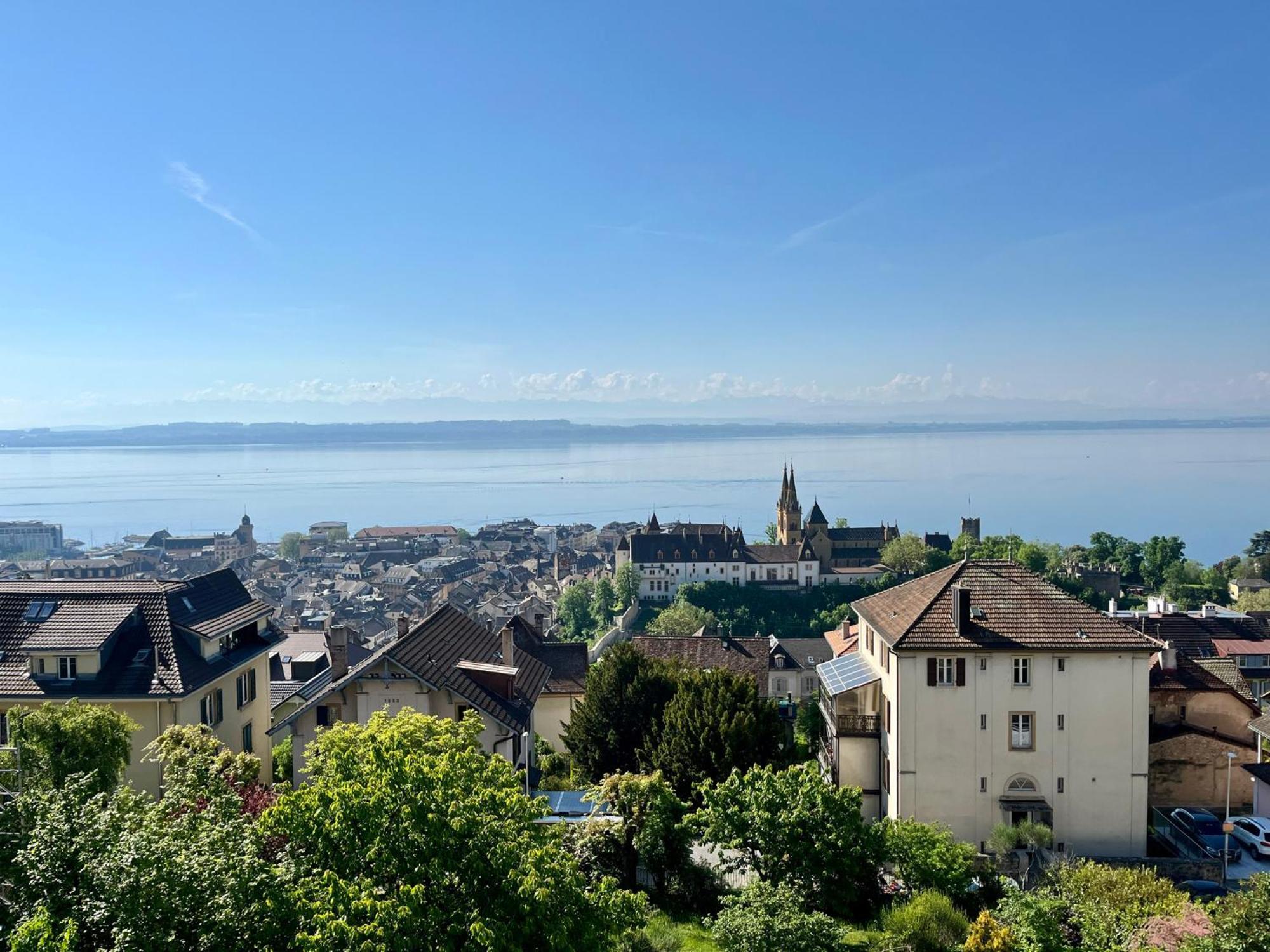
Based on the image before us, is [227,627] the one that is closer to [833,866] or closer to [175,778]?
[175,778]

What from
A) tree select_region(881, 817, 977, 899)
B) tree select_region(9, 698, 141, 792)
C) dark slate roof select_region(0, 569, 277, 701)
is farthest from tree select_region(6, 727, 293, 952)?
tree select_region(881, 817, 977, 899)

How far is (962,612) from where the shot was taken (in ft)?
74.2

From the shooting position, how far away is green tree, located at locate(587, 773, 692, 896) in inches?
717

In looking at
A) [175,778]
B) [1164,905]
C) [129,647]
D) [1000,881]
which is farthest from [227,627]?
[1164,905]

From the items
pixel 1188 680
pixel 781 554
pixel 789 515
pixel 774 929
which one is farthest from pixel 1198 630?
pixel 789 515

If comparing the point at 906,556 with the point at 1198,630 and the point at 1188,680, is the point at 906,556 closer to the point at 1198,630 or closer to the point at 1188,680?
the point at 1198,630

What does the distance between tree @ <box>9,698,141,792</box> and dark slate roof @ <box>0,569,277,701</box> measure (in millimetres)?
3304

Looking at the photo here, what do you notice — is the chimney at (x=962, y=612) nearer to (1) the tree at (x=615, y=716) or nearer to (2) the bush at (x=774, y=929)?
(1) the tree at (x=615, y=716)

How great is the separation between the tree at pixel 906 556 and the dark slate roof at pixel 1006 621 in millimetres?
89012

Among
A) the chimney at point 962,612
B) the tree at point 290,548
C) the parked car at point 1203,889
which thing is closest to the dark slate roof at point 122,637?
the chimney at point 962,612

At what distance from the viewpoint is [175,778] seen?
1554 cm

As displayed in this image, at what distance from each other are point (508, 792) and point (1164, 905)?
1185 cm

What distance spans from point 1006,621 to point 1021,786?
13.1ft

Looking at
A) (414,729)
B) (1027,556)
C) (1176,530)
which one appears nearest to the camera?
(414,729)
